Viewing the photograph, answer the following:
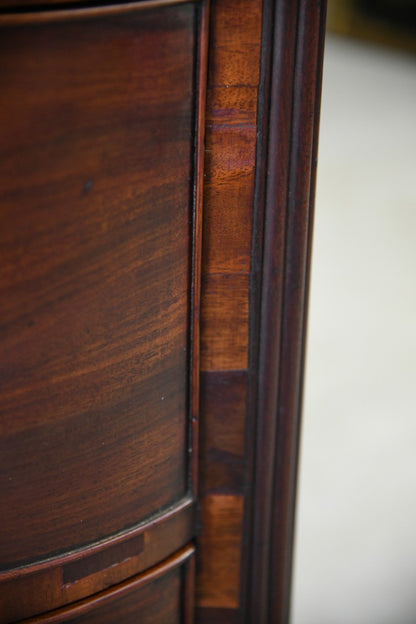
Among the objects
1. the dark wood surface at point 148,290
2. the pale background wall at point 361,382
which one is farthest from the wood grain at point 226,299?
the pale background wall at point 361,382

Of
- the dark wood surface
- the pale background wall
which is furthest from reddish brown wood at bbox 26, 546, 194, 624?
the pale background wall

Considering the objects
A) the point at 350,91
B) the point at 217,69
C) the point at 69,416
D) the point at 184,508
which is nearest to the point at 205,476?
the point at 184,508

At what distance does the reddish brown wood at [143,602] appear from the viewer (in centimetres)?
50

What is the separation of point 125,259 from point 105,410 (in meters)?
0.09

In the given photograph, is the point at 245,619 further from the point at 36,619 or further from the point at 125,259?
the point at 125,259

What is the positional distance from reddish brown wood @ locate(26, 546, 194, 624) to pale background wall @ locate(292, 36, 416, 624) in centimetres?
28

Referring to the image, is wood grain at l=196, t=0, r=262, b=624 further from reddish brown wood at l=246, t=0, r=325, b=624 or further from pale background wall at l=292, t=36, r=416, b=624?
pale background wall at l=292, t=36, r=416, b=624

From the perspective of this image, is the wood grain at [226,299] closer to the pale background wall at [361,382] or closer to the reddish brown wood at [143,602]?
the reddish brown wood at [143,602]

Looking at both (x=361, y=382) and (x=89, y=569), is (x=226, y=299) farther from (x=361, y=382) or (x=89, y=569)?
(x=361, y=382)

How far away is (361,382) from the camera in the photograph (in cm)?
112

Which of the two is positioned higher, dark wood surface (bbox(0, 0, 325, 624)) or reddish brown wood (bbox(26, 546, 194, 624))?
dark wood surface (bbox(0, 0, 325, 624))

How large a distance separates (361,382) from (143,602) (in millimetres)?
651

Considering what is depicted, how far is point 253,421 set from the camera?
0.54 meters

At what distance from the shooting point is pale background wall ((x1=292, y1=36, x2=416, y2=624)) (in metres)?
0.84
